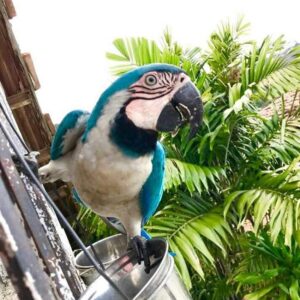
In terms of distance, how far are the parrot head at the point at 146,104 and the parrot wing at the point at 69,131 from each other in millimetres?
63

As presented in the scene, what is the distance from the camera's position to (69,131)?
0.61 m

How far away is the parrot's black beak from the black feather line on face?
0.03 meters

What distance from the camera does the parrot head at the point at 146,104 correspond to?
1.75 ft

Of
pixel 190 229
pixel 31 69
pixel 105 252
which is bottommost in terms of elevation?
pixel 190 229

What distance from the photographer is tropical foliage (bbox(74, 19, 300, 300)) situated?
126cm

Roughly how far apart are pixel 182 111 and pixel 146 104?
57mm

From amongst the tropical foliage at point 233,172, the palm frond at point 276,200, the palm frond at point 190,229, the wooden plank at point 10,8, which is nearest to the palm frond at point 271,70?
the tropical foliage at point 233,172

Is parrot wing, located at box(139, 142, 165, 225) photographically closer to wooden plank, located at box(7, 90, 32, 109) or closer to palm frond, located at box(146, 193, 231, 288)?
palm frond, located at box(146, 193, 231, 288)

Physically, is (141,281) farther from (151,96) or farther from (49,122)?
(49,122)

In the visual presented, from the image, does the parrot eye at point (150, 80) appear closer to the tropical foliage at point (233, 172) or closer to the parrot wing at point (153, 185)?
the parrot wing at point (153, 185)

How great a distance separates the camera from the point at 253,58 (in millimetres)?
1557

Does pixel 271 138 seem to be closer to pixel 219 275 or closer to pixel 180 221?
pixel 180 221

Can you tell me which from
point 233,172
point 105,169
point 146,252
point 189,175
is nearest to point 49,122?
point 189,175

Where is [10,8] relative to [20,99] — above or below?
above
